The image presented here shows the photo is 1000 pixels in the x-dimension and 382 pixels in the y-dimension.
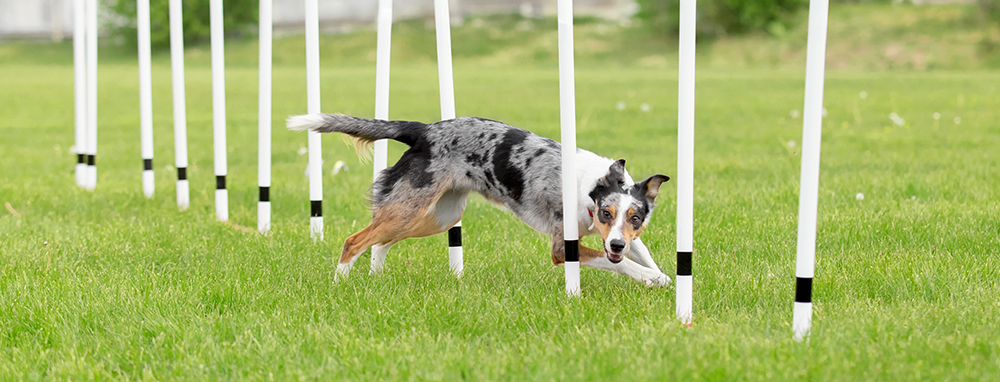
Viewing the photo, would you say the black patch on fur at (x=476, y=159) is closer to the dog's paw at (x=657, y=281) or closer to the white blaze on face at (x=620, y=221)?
the white blaze on face at (x=620, y=221)

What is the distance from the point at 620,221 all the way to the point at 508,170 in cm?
72

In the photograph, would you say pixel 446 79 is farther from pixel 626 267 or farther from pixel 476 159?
pixel 626 267

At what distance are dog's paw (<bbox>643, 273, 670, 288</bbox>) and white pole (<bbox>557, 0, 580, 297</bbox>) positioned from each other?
1.94 ft

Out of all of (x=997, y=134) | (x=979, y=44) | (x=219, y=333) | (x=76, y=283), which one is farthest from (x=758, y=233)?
(x=979, y=44)

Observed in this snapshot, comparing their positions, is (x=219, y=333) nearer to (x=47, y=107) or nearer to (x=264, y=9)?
(x=264, y=9)

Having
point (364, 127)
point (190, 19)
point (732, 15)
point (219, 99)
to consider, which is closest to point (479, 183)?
point (364, 127)

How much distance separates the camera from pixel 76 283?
4.36 metres

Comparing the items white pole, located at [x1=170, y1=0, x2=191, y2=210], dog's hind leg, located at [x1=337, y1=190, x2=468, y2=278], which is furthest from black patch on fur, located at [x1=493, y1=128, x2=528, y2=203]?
white pole, located at [x1=170, y1=0, x2=191, y2=210]

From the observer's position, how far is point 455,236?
191 inches

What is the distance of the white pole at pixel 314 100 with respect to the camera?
550cm

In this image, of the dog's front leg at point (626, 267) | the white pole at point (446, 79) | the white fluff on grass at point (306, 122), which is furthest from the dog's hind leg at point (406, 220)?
the dog's front leg at point (626, 267)

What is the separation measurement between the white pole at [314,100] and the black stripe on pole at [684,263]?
276cm

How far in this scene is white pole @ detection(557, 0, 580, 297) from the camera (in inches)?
147

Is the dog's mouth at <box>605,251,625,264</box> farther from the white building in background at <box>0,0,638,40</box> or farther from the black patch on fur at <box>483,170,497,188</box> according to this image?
the white building in background at <box>0,0,638,40</box>
